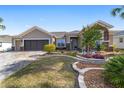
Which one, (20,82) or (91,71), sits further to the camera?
(91,71)

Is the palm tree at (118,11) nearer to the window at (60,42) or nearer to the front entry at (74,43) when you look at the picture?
the front entry at (74,43)

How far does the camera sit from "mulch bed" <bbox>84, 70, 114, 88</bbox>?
8.84 meters

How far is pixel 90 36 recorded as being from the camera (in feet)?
50.6

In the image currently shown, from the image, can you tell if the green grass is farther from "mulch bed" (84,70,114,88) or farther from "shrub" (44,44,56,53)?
"shrub" (44,44,56,53)

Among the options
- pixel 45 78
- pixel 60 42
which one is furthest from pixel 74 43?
pixel 45 78

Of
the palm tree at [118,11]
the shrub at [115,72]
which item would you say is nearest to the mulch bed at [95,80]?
the shrub at [115,72]

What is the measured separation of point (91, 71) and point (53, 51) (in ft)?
20.1

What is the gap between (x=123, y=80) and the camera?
28.1ft

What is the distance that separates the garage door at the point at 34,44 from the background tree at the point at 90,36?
346 cm

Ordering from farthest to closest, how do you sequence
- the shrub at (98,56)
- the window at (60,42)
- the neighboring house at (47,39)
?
the window at (60,42), the neighboring house at (47,39), the shrub at (98,56)

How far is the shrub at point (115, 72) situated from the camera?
8633 millimetres

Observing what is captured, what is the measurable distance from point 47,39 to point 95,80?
9296mm
